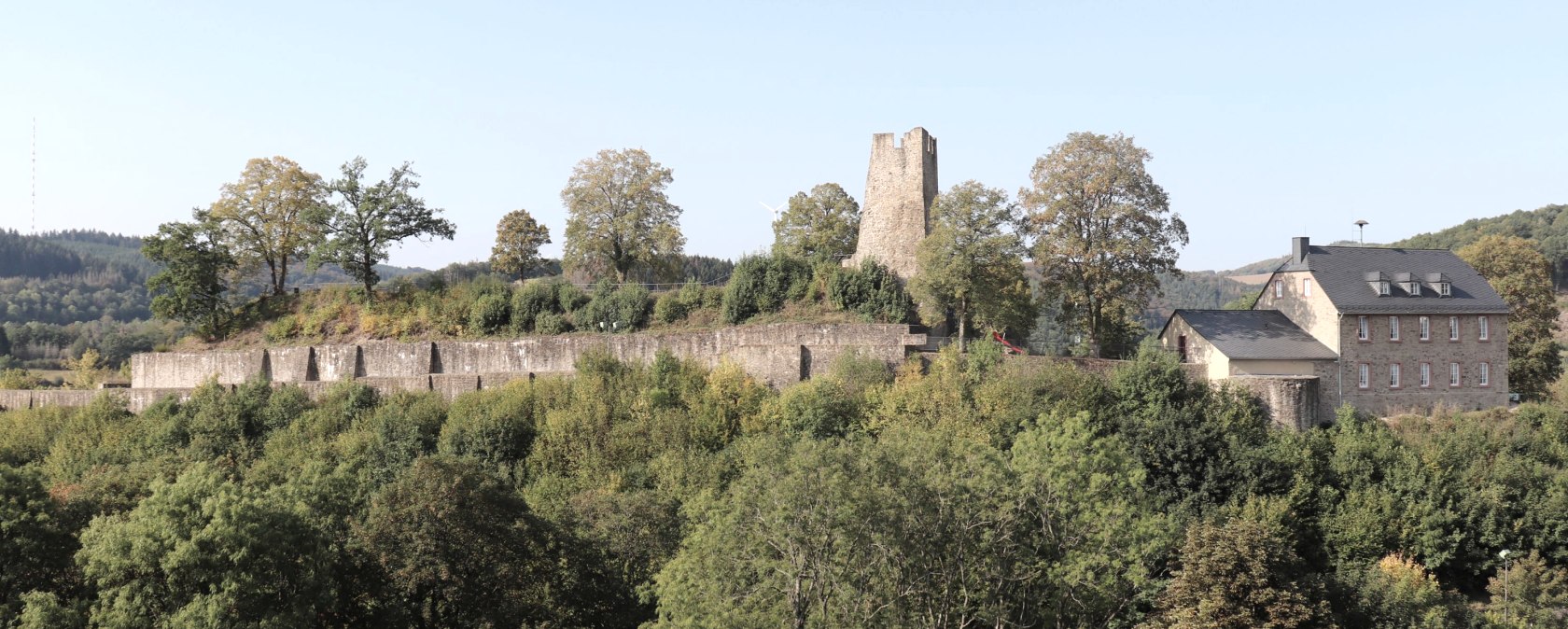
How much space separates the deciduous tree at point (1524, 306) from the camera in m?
38.5

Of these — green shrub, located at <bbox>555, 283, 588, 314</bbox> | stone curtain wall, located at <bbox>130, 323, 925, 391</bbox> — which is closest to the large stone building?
stone curtain wall, located at <bbox>130, 323, 925, 391</bbox>

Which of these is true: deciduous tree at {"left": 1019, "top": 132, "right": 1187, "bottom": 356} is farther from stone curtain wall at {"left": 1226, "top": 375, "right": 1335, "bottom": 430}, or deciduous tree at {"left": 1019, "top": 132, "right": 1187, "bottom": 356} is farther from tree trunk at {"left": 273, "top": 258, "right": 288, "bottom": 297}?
tree trunk at {"left": 273, "top": 258, "right": 288, "bottom": 297}

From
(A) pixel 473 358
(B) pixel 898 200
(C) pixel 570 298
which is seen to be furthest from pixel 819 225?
(A) pixel 473 358

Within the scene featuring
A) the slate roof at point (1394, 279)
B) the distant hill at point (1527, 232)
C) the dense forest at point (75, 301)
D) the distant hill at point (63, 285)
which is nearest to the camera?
the slate roof at point (1394, 279)

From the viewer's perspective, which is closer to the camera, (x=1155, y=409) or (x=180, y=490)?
(x=180, y=490)

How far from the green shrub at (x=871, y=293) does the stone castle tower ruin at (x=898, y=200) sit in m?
0.80

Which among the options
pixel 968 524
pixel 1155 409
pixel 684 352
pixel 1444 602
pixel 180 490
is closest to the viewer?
pixel 968 524

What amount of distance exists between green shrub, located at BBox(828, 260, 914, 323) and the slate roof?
1066cm

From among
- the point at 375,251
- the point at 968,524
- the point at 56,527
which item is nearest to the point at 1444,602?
the point at 968,524

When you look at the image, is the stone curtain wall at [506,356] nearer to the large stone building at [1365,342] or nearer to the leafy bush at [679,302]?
the leafy bush at [679,302]

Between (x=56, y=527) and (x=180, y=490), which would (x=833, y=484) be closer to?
(x=180, y=490)

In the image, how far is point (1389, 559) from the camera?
3034 cm

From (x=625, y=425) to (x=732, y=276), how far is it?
7071mm

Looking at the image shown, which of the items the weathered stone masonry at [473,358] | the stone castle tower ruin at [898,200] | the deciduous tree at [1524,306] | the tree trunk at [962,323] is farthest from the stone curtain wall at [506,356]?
the deciduous tree at [1524,306]
